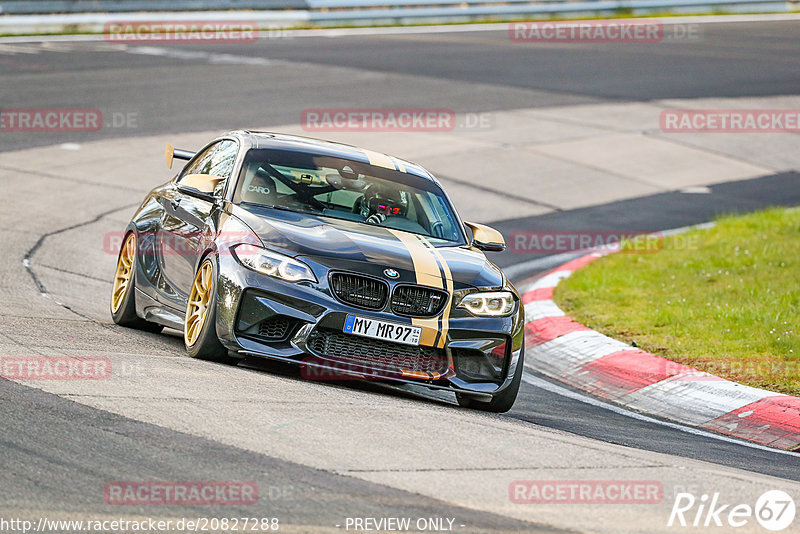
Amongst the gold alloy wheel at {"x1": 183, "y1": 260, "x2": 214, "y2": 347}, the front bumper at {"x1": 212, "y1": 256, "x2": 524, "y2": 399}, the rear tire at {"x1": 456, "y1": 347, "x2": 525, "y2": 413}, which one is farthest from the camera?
the rear tire at {"x1": 456, "y1": 347, "x2": 525, "y2": 413}

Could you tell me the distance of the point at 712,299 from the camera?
1148 centimetres

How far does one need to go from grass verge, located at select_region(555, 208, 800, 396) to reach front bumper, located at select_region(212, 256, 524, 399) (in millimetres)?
2680

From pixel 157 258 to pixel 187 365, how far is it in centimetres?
166

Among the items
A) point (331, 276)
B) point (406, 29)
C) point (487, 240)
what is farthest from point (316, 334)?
point (406, 29)

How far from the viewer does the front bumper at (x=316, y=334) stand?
715 centimetres

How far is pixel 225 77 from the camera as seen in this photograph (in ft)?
79.5

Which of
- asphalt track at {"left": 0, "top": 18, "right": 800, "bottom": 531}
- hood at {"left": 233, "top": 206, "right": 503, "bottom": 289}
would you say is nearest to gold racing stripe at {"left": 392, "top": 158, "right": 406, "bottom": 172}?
hood at {"left": 233, "top": 206, "right": 503, "bottom": 289}

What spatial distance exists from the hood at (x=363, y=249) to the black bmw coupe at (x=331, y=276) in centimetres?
1

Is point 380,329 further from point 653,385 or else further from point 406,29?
point 406,29

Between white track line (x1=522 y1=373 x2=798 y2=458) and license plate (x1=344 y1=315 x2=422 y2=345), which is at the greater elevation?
license plate (x1=344 y1=315 x2=422 y2=345)

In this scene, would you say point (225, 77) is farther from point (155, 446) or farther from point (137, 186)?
point (155, 446)

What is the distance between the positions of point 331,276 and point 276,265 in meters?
0.33

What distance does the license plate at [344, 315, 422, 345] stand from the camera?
7168 mm

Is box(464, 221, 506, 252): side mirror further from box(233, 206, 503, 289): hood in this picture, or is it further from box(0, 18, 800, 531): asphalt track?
box(0, 18, 800, 531): asphalt track
